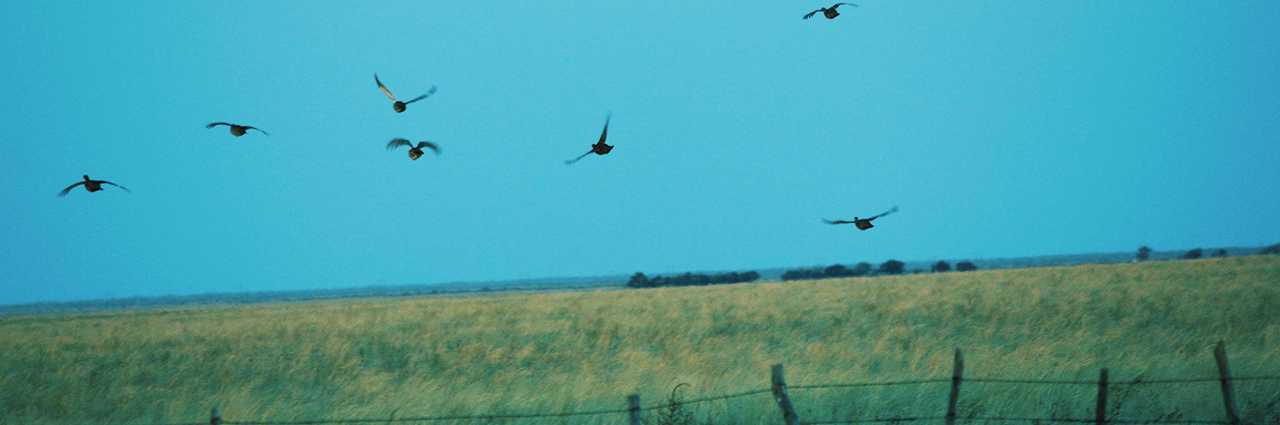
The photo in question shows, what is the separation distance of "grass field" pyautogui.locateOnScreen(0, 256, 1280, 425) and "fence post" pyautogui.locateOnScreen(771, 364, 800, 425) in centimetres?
321

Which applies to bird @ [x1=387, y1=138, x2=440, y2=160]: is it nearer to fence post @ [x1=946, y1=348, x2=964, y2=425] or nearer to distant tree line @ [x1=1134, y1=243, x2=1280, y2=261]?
fence post @ [x1=946, y1=348, x2=964, y2=425]

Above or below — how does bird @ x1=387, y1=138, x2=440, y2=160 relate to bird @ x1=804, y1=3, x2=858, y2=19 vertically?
below

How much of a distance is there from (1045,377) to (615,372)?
6.25 metres

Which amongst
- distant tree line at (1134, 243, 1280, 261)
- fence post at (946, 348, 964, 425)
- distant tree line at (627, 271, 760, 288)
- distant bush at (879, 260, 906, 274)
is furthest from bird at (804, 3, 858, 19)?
distant bush at (879, 260, 906, 274)

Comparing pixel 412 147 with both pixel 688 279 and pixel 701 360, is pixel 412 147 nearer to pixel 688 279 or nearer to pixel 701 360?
pixel 701 360

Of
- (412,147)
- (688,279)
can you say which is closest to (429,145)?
(412,147)

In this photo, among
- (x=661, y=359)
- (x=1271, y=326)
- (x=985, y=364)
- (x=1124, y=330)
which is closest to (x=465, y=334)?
(x=661, y=359)

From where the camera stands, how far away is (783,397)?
23.7ft

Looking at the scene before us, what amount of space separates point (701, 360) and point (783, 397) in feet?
27.5

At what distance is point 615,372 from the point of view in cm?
1451

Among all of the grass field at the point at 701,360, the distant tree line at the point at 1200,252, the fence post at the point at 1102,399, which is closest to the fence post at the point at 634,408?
the grass field at the point at 701,360

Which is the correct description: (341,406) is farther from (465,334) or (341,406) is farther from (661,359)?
(465,334)

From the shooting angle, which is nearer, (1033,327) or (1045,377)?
(1045,377)

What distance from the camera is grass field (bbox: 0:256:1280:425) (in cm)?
1126
